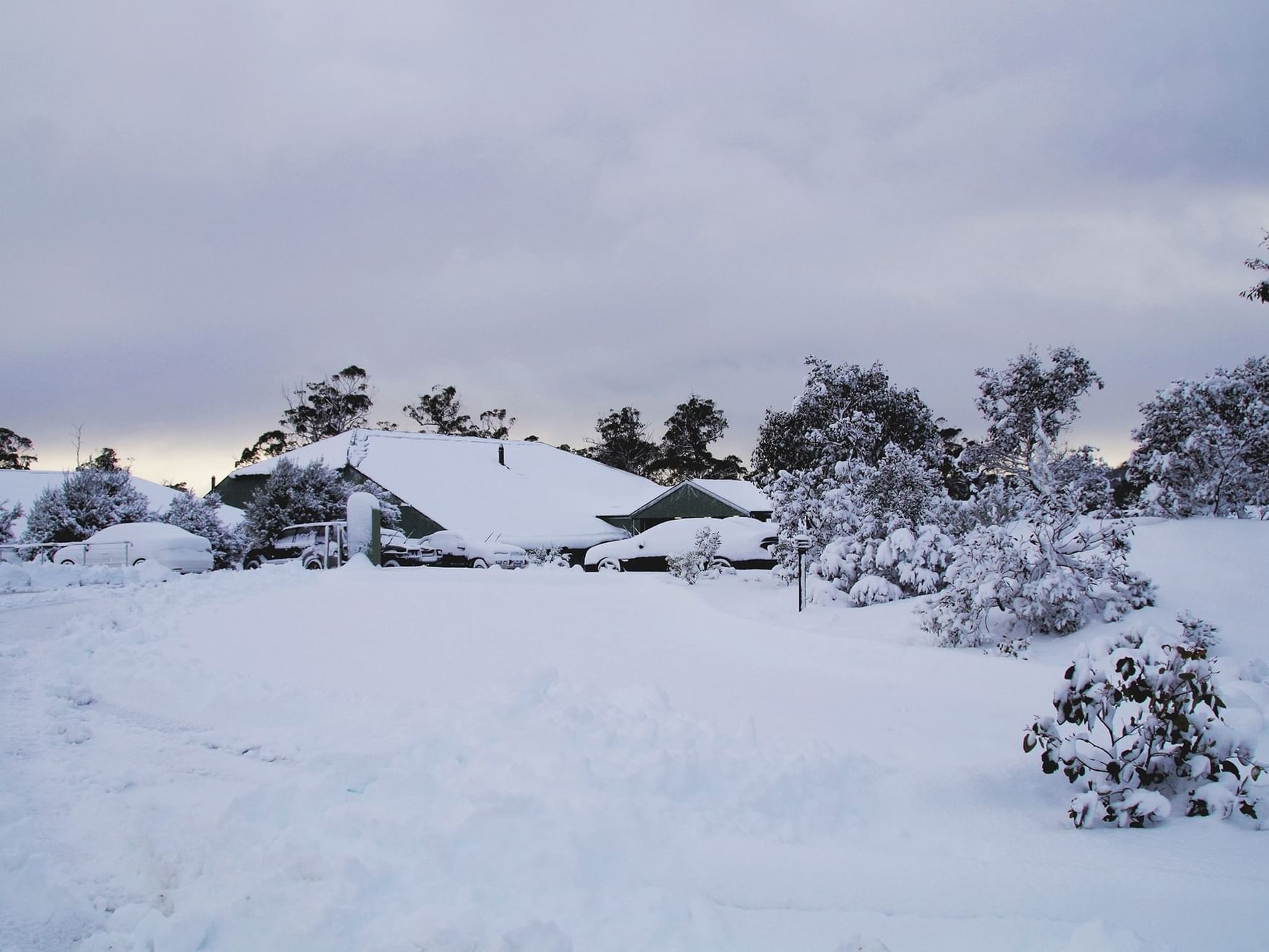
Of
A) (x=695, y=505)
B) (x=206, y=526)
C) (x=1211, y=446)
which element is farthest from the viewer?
(x=695, y=505)

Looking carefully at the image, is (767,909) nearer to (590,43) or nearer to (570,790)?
(570,790)

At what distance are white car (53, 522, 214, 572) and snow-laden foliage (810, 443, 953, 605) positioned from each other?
14970 mm

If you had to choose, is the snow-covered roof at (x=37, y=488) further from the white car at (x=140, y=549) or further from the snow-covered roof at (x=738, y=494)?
the snow-covered roof at (x=738, y=494)

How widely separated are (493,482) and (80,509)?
16541 mm

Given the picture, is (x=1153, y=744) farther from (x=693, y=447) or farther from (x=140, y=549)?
(x=693, y=447)

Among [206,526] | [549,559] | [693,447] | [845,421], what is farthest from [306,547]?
[693,447]

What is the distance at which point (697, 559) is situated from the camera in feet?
51.6

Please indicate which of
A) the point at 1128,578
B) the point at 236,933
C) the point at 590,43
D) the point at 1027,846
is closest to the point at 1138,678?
the point at 1027,846

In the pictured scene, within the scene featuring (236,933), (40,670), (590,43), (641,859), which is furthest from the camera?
(590,43)

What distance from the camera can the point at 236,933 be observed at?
9.45 ft

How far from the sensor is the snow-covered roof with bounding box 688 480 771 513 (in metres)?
34.7

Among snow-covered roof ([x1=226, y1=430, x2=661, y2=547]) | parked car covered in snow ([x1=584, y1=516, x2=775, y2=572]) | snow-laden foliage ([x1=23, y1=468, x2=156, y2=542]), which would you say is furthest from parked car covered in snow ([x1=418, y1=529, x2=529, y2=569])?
snow-laden foliage ([x1=23, y1=468, x2=156, y2=542])

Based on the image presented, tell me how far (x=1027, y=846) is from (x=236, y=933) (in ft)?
11.0

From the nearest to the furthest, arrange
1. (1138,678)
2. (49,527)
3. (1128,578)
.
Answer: (1138,678) → (1128,578) → (49,527)
